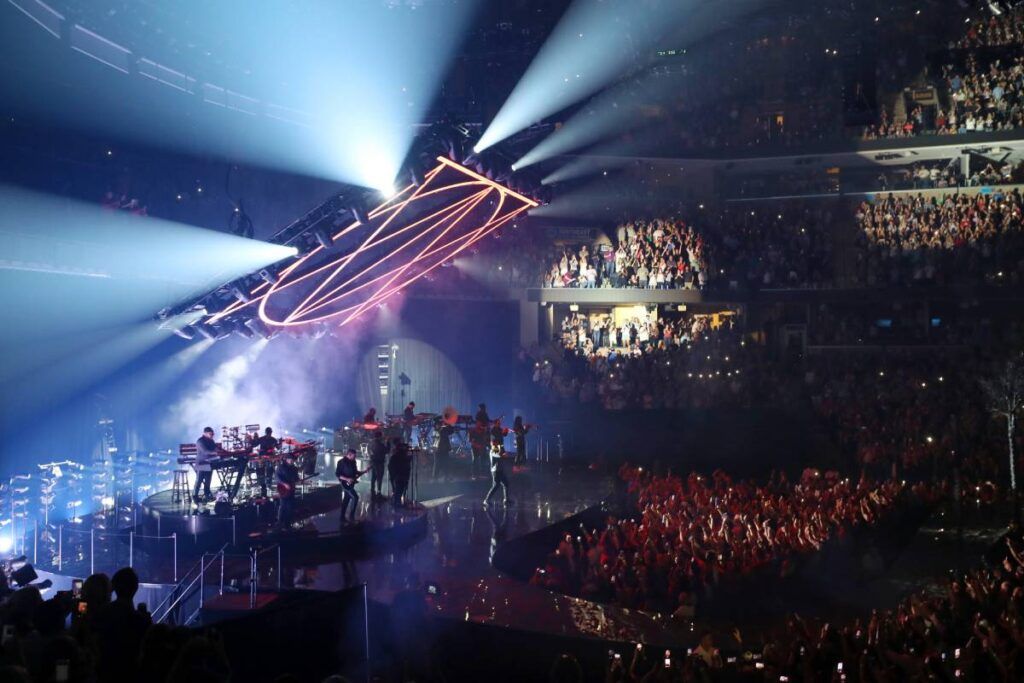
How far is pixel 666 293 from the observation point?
2452 cm

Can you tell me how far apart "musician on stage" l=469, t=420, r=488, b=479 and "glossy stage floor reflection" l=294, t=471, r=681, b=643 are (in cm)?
134


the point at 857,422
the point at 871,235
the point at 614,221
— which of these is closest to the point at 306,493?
the point at 857,422

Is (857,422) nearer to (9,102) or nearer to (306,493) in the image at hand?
(306,493)

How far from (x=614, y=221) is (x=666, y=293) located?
356 cm

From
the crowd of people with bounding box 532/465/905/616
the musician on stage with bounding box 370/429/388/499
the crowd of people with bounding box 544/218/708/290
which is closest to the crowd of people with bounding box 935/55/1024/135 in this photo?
the crowd of people with bounding box 544/218/708/290

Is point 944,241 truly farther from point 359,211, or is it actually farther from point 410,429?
point 359,211

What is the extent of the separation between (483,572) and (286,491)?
3016mm

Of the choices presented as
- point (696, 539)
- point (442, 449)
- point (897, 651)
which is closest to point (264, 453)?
point (442, 449)

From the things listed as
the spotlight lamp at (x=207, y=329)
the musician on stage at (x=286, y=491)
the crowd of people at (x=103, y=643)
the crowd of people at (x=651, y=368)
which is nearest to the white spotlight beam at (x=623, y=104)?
the crowd of people at (x=651, y=368)

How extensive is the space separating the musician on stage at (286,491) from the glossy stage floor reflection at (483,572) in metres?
1.18

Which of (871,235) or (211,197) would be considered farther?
(871,235)

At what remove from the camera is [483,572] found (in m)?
12.1

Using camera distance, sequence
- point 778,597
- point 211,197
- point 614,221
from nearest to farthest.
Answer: point 778,597, point 211,197, point 614,221

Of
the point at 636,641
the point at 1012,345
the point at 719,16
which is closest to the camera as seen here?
the point at 636,641
